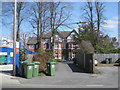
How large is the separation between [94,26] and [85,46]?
8.51 metres

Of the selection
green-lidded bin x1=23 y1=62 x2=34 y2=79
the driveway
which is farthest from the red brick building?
green-lidded bin x1=23 y1=62 x2=34 y2=79

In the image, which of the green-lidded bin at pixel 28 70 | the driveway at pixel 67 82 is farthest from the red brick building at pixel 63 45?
the green-lidded bin at pixel 28 70

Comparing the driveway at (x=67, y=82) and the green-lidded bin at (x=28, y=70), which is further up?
the green-lidded bin at (x=28, y=70)

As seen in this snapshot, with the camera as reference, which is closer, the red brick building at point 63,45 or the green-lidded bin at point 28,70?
the green-lidded bin at point 28,70

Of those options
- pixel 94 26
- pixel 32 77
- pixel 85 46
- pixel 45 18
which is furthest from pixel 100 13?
pixel 32 77

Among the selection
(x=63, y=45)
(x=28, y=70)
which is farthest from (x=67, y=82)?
(x=63, y=45)

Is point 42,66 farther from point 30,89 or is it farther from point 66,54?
point 66,54

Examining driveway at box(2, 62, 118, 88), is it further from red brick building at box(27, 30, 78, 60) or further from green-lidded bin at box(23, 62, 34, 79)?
red brick building at box(27, 30, 78, 60)

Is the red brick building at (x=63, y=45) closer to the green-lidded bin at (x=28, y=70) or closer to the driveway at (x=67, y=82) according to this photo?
the driveway at (x=67, y=82)

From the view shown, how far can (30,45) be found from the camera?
196 feet

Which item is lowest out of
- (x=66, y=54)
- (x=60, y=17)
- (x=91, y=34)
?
(x=66, y=54)

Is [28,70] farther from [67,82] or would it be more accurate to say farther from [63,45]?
[63,45]

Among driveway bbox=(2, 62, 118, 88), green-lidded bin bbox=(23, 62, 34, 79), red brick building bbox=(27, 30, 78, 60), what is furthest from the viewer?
red brick building bbox=(27, 30, 78, 60)

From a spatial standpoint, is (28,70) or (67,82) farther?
(28,70)
